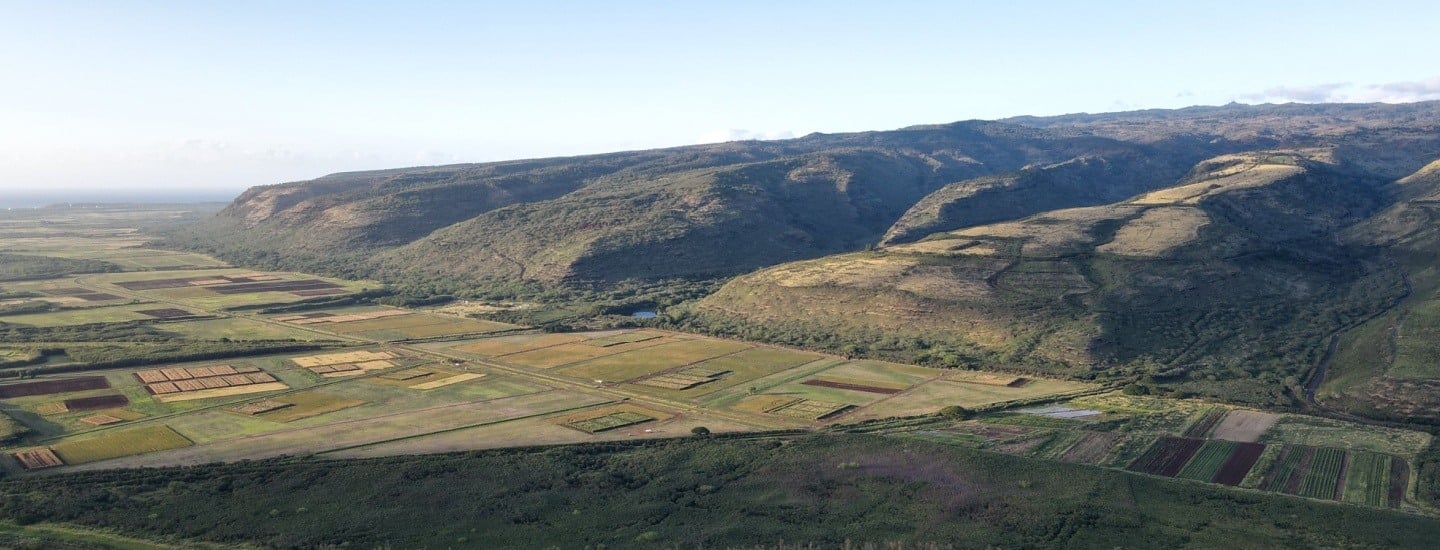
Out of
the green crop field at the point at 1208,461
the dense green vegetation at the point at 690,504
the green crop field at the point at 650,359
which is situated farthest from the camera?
the green crop field at the point at 650,359

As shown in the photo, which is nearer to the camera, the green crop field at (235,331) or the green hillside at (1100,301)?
the green hillside at (1100,301)

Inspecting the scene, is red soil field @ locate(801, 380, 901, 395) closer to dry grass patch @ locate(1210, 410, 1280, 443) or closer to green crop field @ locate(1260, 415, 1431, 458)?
dry grass patch @ locate(1210, 410, 1280, 443)

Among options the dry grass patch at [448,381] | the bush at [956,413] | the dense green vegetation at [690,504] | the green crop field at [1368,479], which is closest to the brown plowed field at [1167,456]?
the dense green vegetation at [690,504]

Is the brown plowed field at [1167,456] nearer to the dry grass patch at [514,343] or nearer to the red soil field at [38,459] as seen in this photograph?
the dry grass patch at [514,343]

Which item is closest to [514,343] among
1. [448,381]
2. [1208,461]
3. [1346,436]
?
[448,381]

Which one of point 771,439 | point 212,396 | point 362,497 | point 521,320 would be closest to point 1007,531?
point 771,439
